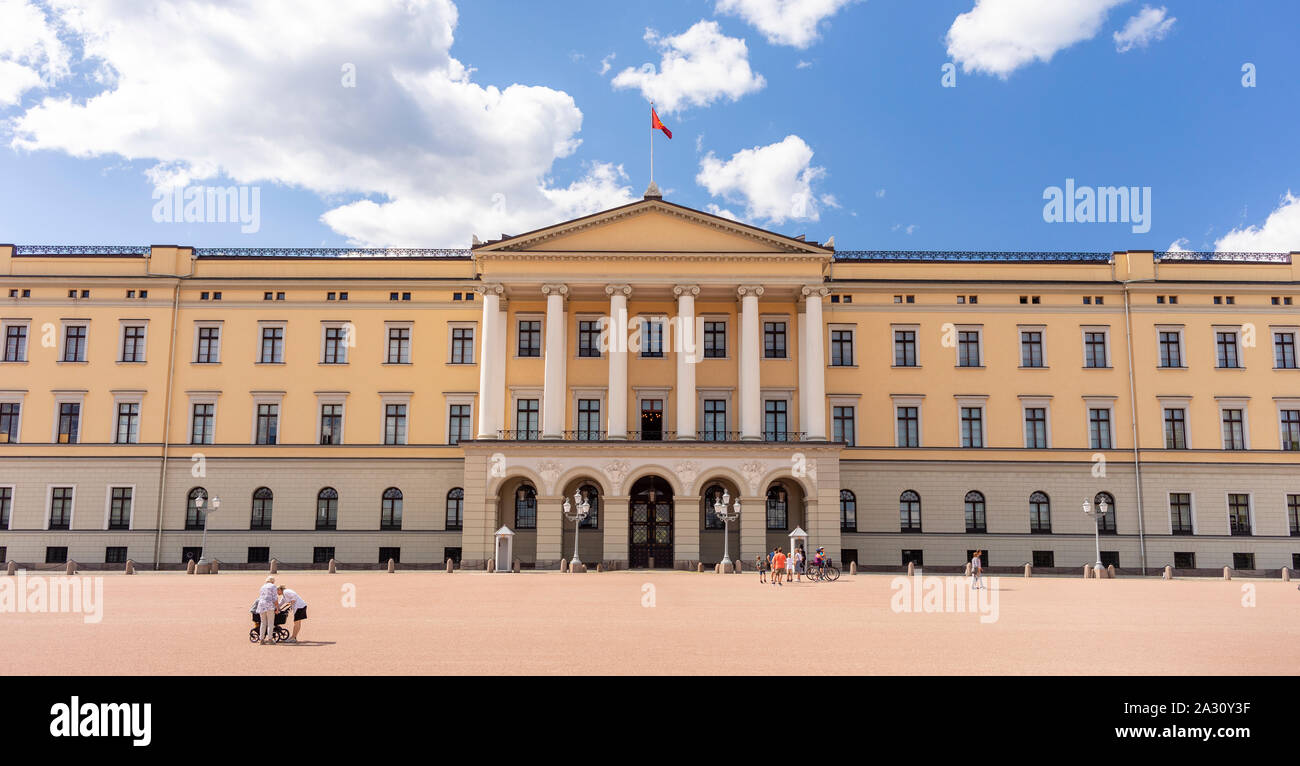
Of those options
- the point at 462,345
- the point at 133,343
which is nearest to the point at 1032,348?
the point at 462,345

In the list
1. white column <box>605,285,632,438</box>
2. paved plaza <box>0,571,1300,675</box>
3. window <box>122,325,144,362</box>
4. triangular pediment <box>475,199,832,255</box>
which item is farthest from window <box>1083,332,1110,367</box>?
window <box>122,325,144,362</box>

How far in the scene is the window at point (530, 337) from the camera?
47344 mm

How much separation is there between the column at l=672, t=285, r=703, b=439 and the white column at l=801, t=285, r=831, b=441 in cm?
550

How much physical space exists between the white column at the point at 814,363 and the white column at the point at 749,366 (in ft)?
7.77

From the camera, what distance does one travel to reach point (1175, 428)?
155ft

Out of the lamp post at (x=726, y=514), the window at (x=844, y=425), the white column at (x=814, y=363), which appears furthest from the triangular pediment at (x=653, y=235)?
the lamp post at (x=726, y=514)

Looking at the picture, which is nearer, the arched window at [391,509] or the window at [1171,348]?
the arched window at [391,509]

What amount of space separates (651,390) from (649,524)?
6726 mm

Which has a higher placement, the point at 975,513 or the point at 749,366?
the point at 749,366

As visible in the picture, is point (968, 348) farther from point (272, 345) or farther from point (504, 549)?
point (272, 345)

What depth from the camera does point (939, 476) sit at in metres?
47.0

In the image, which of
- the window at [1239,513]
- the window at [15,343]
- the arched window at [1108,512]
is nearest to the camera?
the window at [1239,513]

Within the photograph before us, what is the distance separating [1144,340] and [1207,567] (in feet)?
38.4

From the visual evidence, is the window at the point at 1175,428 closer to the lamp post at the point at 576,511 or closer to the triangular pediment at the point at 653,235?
the triangular pediment at the point at 653,235
